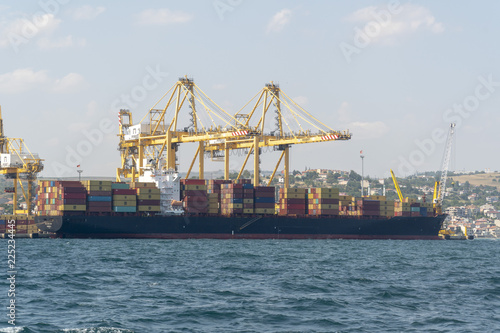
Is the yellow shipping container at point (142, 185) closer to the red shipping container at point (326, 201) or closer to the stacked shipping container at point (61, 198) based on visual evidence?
the stacked shipping container at point (61, 198)

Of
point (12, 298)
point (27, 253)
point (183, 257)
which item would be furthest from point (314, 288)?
point (27, 253)

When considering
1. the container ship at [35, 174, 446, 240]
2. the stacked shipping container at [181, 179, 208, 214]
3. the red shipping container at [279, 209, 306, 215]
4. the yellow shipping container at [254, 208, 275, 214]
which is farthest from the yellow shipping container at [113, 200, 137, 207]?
the red shipping container at [279, 209, 306, 215]

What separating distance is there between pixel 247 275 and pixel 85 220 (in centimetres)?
4914

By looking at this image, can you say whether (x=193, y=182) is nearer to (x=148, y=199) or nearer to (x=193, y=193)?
(x=193, y=193)

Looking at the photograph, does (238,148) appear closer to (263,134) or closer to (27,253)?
(263,134)

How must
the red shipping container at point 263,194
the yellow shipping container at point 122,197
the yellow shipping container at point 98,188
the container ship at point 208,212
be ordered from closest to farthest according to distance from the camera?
the container ship at point 208,212 < the yellow shipping container at point 98,188 < the yellow shipping container at point 122,197 < the red shipping container at point 263,194

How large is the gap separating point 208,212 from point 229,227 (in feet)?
11.3

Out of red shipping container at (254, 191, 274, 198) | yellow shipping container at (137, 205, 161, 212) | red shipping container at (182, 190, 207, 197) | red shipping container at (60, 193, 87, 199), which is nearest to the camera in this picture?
red shipping container at (60, 193, 87, 199)

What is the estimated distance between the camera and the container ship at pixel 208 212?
87.7 meters

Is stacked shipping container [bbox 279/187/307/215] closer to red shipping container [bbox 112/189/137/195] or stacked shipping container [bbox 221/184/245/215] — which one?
stacked shipping container [bbox 221/184/245/215]

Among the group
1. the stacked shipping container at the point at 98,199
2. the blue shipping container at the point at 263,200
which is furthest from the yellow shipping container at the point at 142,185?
the blue shipping container at the point at 263,200

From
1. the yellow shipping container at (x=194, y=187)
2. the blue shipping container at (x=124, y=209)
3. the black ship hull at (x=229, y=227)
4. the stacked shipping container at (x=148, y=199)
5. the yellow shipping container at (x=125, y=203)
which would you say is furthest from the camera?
the yellow shipping container at (x=194, y=187)

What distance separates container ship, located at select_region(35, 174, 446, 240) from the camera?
87.7 m

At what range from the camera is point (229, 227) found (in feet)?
308
